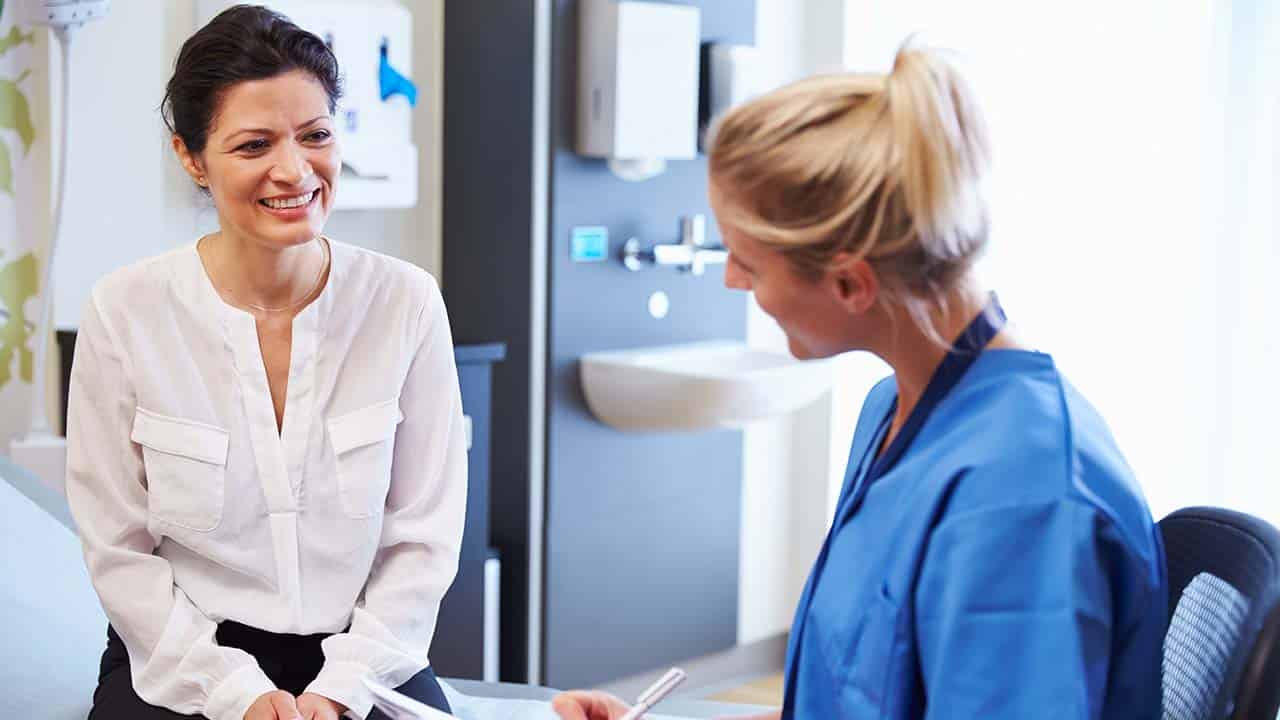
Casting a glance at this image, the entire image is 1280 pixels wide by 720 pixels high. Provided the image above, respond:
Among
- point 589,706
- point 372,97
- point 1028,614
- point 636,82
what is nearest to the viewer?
point 1028,614

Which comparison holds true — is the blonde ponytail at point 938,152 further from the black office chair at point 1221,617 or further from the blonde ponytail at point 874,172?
the black office chair at point 1221,617

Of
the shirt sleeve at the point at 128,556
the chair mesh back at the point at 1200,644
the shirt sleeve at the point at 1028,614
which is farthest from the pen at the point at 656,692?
the shirt sleeve at the point at 128,556

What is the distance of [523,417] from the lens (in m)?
3.11

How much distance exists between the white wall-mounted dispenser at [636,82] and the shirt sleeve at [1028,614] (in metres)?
2.17

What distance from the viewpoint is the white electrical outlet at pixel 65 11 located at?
2451 millimetres

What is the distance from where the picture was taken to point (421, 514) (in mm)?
1692

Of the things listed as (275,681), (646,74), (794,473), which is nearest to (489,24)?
(646,74)

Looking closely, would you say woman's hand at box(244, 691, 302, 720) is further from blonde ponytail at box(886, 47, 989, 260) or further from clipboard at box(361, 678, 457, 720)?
blonde ponytail at box(886, 47, 989, 260)

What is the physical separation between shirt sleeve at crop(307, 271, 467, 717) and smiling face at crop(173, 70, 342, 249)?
0.69 feet

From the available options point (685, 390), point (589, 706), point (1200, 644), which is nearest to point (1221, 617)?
point (1200, 644)

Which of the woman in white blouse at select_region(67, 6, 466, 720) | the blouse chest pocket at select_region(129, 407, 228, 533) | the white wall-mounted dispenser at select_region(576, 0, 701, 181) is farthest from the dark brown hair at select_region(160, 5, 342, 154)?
the white wall-mounted dispenser at select_region(576, 0, 701, 181)

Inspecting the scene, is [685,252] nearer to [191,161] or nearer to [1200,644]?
[191,161]

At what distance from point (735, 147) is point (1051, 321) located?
2377 mm

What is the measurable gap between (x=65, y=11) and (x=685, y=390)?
1.38 meters
